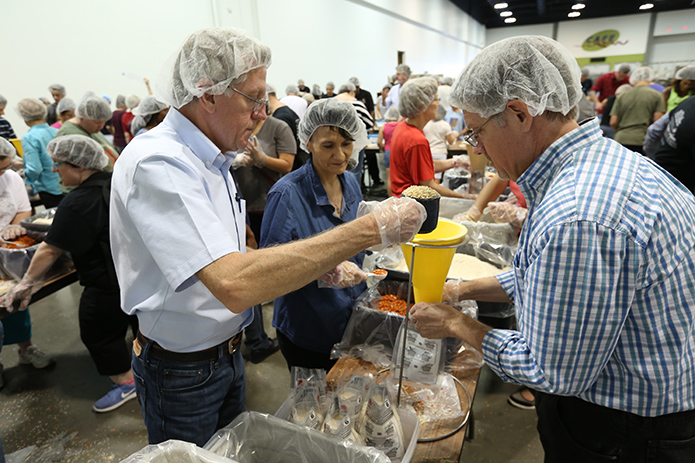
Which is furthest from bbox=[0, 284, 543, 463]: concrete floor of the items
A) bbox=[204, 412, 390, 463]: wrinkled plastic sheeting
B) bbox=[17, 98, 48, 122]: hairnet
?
bbox=[17, 98, 48, 122]: hairnet

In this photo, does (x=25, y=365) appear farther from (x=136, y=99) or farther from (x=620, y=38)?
(x=620, y=38)

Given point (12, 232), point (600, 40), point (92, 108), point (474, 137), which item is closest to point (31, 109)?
point (92, 108)

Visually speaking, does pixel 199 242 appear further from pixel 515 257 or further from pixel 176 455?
pixel 515 257

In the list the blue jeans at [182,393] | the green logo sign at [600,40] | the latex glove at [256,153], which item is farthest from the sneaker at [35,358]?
the green logo sign at [600,40]

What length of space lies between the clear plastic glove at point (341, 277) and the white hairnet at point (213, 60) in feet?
2.37

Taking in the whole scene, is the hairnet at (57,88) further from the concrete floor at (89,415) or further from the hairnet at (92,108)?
the concrete floor at (89,415)

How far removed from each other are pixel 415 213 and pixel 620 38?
25.2m

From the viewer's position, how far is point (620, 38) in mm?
19766

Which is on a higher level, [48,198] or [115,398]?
[48,198]

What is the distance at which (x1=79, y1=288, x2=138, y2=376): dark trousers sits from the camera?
93.9 inches

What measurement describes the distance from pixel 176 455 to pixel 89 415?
218 centimetres

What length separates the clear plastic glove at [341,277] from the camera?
1438 mm

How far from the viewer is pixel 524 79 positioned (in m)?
0.89

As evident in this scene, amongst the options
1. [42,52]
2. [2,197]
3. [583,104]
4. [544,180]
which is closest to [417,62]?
[583,104]
